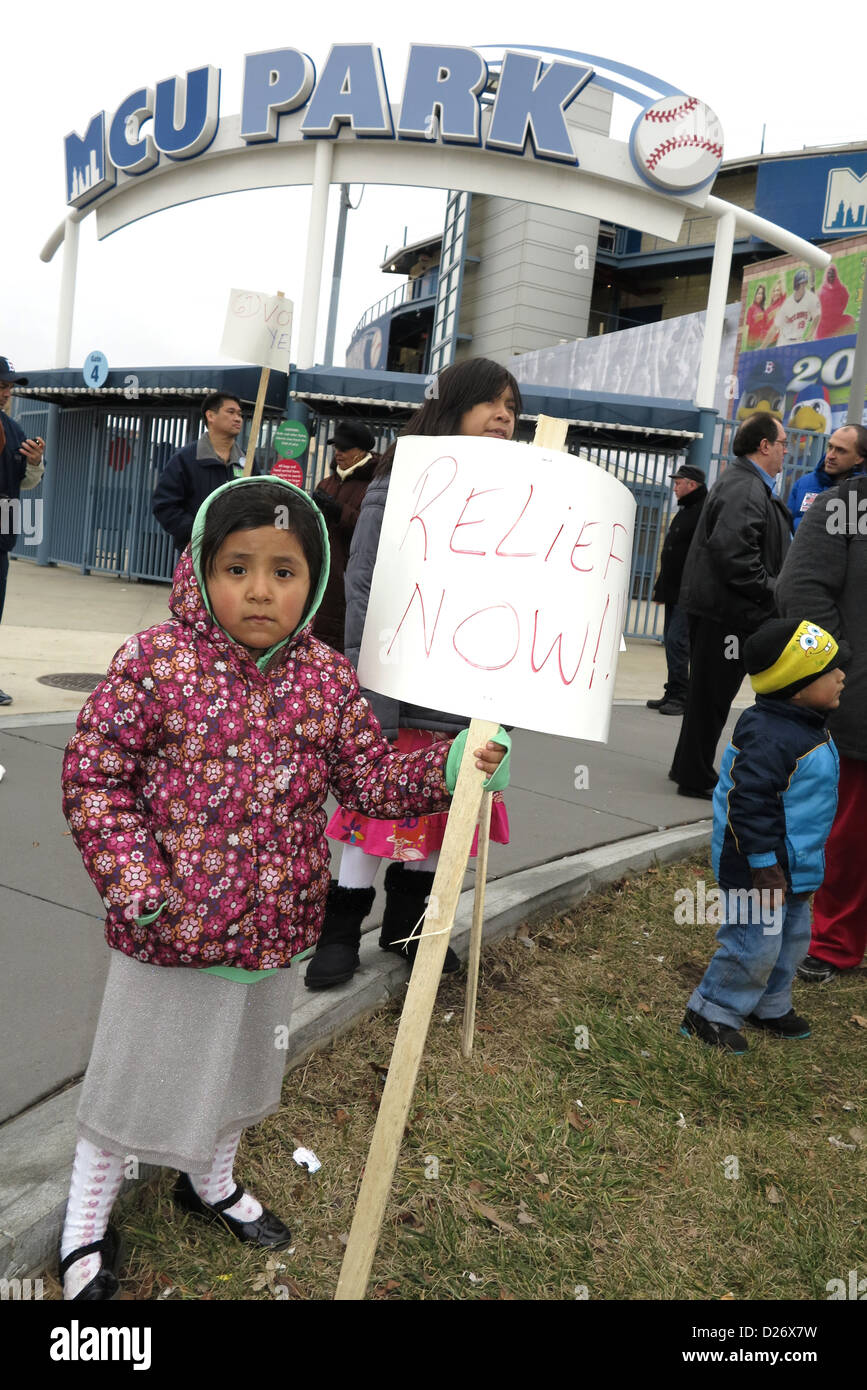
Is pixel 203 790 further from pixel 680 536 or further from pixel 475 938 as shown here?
pixel 680 536

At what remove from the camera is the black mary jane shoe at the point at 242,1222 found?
228 centimetres

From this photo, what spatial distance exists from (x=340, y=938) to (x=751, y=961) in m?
1.24

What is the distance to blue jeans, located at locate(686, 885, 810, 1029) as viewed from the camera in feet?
10.6

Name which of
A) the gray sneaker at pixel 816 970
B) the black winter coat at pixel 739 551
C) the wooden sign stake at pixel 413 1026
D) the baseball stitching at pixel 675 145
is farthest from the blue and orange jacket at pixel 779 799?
the baseball stitching at pixel 675 145

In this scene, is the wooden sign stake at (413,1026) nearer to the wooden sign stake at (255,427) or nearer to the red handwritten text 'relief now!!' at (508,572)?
the red handwritten text 'relief now!!' at (508,572)

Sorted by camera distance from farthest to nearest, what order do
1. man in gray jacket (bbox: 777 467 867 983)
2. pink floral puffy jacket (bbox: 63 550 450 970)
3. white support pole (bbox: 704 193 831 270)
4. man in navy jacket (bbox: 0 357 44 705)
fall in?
white support pole (bbox: 704 193 831 270) < man in navy jacket (bbox: 0 357 44 705) < man in gray jacket (bbox: 777 467 867 983) < pink floral puffy jacket (bbox: 63 550 450 970)

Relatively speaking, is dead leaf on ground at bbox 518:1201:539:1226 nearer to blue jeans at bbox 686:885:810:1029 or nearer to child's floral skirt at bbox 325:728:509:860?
child's floral skirt at bbox 325:728:509:860

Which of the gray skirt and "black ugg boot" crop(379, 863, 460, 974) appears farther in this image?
"black ugg boot" crop(379, 863, 460, 974)

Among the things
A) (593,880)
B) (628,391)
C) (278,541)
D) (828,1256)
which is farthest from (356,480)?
(628,391)

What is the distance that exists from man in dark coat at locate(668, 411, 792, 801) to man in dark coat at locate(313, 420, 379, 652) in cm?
188

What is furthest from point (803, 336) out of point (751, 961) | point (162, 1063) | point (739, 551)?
point (162, 1063)

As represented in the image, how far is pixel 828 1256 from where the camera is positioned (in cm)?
245

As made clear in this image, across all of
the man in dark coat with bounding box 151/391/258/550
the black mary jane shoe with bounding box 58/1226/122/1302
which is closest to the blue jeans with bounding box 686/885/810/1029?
the black mary jane shoe with bounding box 58/1226/122/1302
